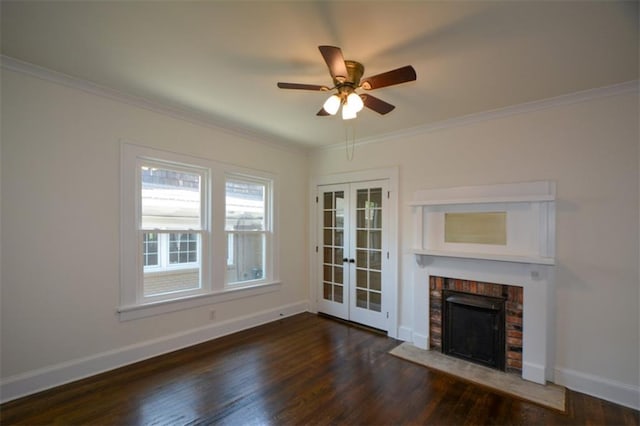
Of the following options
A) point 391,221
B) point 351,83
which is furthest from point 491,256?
point 351,83

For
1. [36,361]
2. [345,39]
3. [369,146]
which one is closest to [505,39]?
[345,39]

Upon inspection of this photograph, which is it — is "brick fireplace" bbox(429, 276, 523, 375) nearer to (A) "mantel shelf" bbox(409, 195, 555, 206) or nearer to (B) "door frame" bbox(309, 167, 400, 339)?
(B) "door frame" bbox(309, 167, 400, 339)

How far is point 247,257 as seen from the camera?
14.5ft

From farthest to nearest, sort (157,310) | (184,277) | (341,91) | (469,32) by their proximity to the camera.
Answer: (184,277) → (157,310) → (341,91) → (469,32)

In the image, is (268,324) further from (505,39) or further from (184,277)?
(505,39)

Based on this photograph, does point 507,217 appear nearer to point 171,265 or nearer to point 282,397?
point 282,397

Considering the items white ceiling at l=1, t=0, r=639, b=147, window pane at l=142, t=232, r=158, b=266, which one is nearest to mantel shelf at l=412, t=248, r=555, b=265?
white ceiling at l=1, t=0, r=639, b=147

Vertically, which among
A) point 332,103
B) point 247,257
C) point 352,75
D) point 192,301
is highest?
point 352,75

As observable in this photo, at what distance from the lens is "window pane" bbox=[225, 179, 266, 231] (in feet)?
13.7

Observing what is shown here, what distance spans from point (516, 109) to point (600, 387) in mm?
2755

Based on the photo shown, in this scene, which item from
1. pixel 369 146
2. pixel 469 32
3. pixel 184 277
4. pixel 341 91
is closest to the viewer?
pixel 469 32

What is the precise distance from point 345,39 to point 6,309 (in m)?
3.41

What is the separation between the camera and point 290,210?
4.93 meters

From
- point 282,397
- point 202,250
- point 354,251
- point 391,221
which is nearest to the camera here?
point 282,397
